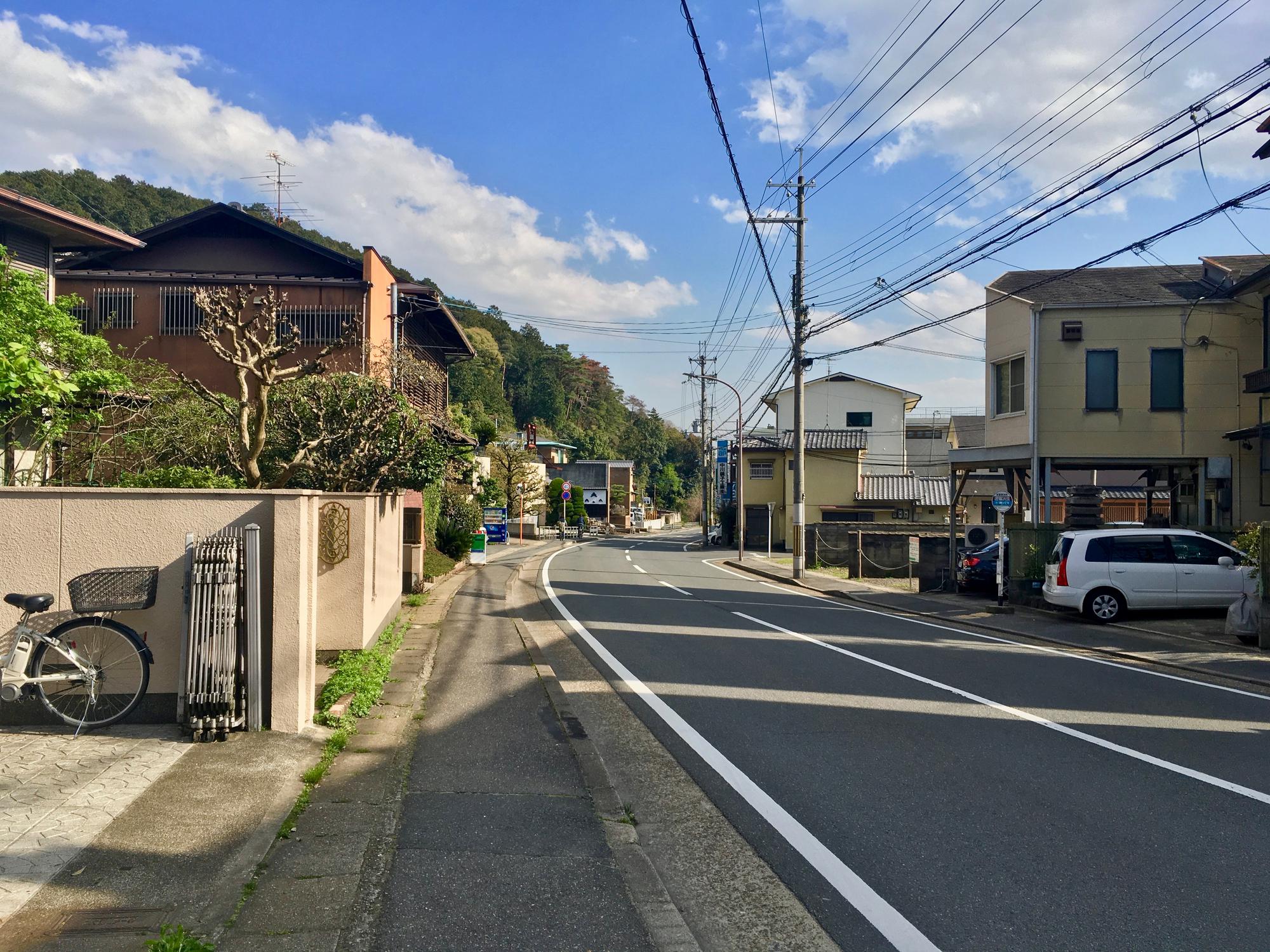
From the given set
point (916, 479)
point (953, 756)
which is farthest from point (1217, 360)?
point (916, 479)

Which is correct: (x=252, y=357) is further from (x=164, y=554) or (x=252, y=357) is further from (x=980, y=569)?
(x=980, y=569)

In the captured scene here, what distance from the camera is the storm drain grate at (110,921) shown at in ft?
12.7

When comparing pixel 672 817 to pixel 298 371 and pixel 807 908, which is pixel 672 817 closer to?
pixel 807 908

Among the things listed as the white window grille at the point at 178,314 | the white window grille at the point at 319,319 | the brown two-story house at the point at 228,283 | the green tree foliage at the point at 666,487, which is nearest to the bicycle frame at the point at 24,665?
the brown two-story house at the point at 228,283

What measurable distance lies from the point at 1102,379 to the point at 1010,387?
2.16 meters

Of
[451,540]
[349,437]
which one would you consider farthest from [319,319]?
[451,540]

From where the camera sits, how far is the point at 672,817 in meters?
5.84

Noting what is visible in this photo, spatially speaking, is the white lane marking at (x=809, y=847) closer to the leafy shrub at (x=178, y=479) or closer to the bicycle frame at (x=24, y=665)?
the bicycle frame at (x=24, y=665)

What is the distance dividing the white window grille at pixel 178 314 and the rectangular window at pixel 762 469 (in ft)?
117

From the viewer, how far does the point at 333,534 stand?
10.8 metres

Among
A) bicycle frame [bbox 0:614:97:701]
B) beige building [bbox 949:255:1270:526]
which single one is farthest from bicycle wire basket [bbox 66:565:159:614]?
beige building [bbox 949:255:1270:526]

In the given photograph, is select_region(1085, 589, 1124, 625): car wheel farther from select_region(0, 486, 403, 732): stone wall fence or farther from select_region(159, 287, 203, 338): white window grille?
select_region(159, 287, 203, 338): white window grille

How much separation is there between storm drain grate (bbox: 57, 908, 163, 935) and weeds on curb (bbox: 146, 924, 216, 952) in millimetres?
146

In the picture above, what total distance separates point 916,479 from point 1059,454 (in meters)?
27.8
